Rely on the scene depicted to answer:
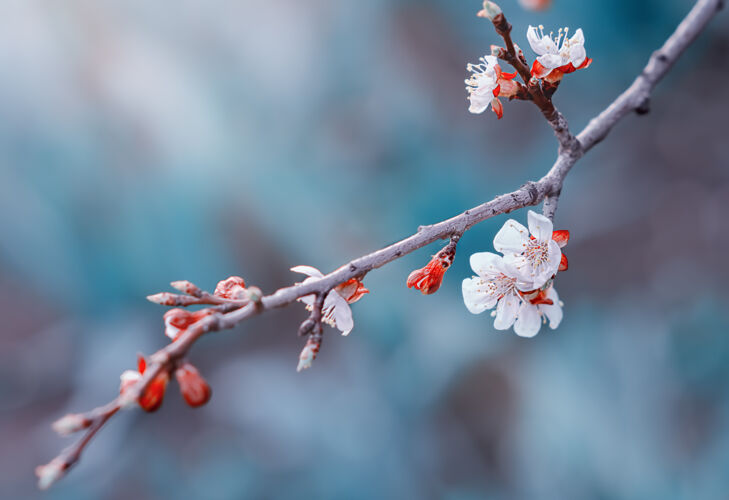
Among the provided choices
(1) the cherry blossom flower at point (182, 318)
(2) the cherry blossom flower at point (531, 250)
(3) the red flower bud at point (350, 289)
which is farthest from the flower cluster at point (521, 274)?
(1) the cherry blossom flower at point (182, 318)

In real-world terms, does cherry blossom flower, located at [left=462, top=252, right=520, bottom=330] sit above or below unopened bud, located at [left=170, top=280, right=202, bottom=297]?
below

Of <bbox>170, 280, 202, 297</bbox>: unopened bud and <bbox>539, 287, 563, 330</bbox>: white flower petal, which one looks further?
<bbox>539, 287, 563, 330</bbox>: white flower petal

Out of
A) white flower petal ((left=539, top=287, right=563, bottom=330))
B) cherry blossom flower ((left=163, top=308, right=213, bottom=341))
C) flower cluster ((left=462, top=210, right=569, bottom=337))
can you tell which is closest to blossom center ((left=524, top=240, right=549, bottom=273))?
flower cluster ((left=462, top=210, right=569, bottom=337))

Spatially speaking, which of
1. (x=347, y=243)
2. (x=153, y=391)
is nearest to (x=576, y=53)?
(x=153, y=391)

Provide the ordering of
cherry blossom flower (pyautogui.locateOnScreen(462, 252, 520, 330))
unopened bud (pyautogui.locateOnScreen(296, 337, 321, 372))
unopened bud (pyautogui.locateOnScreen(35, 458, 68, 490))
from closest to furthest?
unopened bud (pyautogui.locateOnScreen(35, 458, 68, 490))
unopened bud (pyautogui.locateOnScreen(296, 337, 321, 372))
cherry blossom flower (pyautogui.locateOnScreen(462, 252, 520, 330))

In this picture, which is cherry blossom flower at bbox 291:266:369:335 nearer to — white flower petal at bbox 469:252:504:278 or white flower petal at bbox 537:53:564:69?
white flower petal at bbox 469:252:504:278

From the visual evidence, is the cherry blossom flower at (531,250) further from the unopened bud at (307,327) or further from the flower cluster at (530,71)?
the unopened bud at (307,327)
